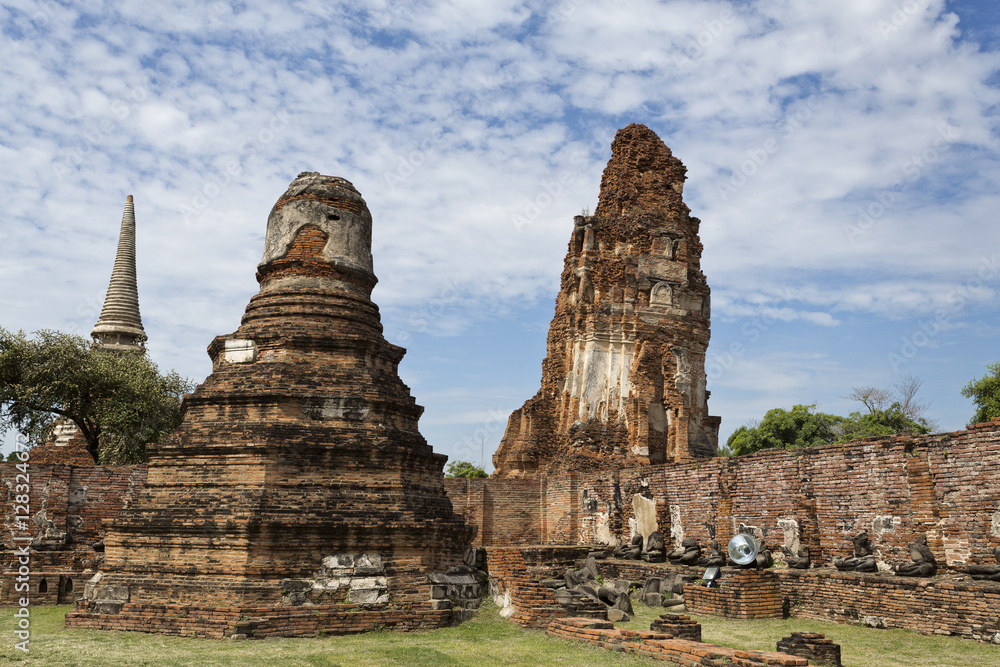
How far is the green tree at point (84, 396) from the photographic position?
2125 centimetres

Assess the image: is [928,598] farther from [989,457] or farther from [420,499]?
[420,499]

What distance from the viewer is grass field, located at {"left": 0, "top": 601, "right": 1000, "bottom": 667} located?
28.7 ft

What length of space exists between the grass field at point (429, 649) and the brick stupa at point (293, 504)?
0.43m

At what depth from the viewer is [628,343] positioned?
25188 mm

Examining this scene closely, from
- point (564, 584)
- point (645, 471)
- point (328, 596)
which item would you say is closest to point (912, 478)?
point (564, 584)

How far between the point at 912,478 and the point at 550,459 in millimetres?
13627

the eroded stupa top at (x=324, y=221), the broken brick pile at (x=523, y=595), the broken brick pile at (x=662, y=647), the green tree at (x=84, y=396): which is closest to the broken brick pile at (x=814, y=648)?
the broken brick pile at (x=662, y=647)

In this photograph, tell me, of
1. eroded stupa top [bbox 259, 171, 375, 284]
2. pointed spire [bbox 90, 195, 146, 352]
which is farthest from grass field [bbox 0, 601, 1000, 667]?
pointed spire [bbox 90, 195, 146, 352]

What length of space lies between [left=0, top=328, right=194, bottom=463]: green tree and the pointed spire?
392cm

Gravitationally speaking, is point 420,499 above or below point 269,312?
below

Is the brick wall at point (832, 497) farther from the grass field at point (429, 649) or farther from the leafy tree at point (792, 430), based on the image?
the leafy tree at point (792, 430)

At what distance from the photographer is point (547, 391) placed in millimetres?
26328

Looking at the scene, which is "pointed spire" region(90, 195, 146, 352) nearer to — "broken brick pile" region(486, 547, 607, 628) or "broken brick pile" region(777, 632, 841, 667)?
"broken brick pile" region(486, 547, 607, 628)

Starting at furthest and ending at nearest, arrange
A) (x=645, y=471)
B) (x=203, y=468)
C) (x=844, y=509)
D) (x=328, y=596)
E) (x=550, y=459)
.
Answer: (x=550, y=459) → (x=645, y=471) → (x=844, y=509) → (x=203, y=468) → (x=328, y=596)
